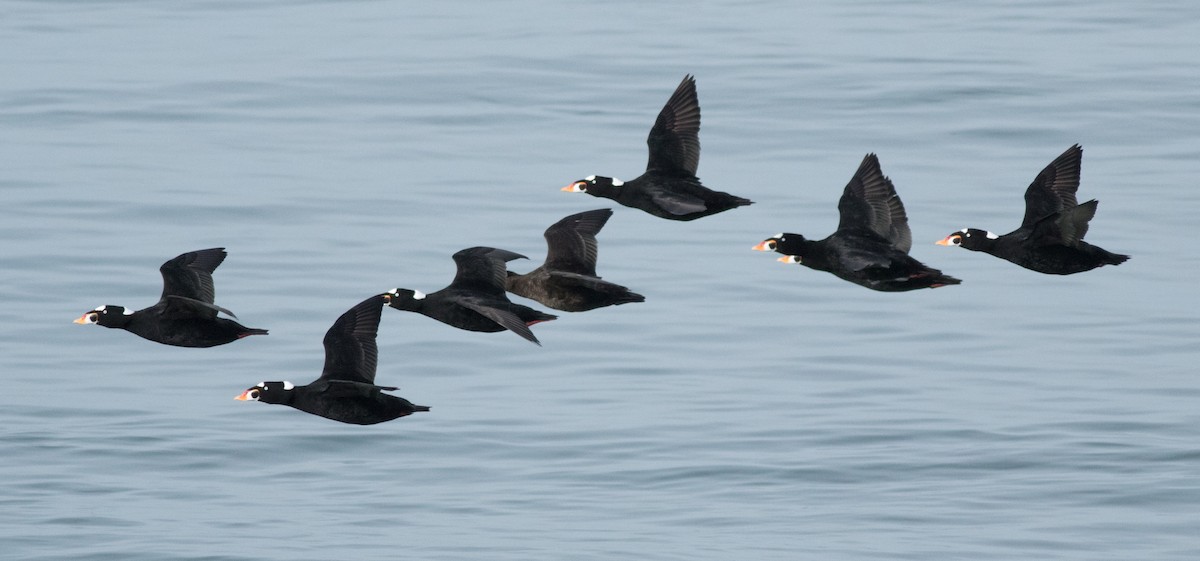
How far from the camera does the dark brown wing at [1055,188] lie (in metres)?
18.8

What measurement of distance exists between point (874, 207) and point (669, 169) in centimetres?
222

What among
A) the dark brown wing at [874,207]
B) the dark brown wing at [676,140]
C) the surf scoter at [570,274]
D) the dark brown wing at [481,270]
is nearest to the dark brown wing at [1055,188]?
the dark brown wing at [874,207]

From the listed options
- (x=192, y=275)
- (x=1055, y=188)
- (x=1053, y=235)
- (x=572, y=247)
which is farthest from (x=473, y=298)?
(x=1055, y=188)

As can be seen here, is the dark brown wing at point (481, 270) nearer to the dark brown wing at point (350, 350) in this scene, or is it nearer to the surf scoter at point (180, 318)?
the dark brown wing at point (350, 350)

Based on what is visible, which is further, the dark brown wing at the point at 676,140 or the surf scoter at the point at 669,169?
the dark brown wing at the point at 676,140

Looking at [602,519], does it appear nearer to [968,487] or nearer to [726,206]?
[968,487]

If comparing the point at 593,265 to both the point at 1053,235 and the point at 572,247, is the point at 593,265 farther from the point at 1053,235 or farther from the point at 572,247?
the point at 1053,235

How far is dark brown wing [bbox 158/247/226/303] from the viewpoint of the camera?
61.0 feet

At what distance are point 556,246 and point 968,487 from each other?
22939mm

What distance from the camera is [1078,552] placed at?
128ft

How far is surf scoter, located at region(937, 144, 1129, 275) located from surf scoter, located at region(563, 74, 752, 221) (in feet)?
8.20

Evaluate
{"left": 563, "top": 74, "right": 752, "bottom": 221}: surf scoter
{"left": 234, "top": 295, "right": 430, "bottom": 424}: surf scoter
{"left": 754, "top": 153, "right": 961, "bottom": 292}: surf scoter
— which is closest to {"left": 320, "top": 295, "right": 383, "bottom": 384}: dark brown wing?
{"left": 234, "top": 295, "right": 430, "bottom": 424}: surf scoter

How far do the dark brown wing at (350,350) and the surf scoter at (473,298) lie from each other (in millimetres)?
916

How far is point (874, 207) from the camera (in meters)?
18.7
